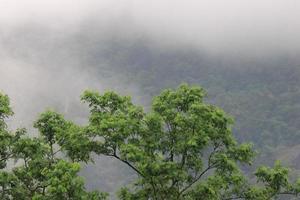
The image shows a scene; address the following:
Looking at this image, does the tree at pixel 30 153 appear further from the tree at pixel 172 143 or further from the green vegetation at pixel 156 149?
the tree at pixel 172 143

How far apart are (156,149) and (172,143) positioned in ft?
4.87

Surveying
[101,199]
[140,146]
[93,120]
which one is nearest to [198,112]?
[140,146]

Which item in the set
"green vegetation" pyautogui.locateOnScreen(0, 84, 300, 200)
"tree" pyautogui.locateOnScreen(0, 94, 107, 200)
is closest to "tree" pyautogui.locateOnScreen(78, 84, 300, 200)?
"green vegetation" pyautogui.locateOnScreen(0, 84, 300, 200)

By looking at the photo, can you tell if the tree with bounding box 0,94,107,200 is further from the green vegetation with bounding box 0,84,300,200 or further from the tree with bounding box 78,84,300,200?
the tree with bounding box 78,84,300,200

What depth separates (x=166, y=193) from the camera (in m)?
44.9

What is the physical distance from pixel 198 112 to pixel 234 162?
5.50 m

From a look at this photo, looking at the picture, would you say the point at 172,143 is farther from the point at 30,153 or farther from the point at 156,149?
the point at 30,153

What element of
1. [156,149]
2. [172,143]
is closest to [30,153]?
[156,149]

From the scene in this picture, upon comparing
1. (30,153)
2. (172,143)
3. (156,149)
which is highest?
(172,143)

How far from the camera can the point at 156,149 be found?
44562 millimetres

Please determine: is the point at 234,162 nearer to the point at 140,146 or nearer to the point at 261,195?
the point at 261,195

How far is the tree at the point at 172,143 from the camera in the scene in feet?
140

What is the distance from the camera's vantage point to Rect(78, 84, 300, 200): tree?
4253 centimetres

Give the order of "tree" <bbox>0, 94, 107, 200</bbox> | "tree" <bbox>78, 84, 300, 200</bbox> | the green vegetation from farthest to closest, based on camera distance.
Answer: "tree" <bbox>0, 94, 107, 200</bbox> → the green vegetation → "tree" <bbox>78, 84, 300, 200</bbox>
